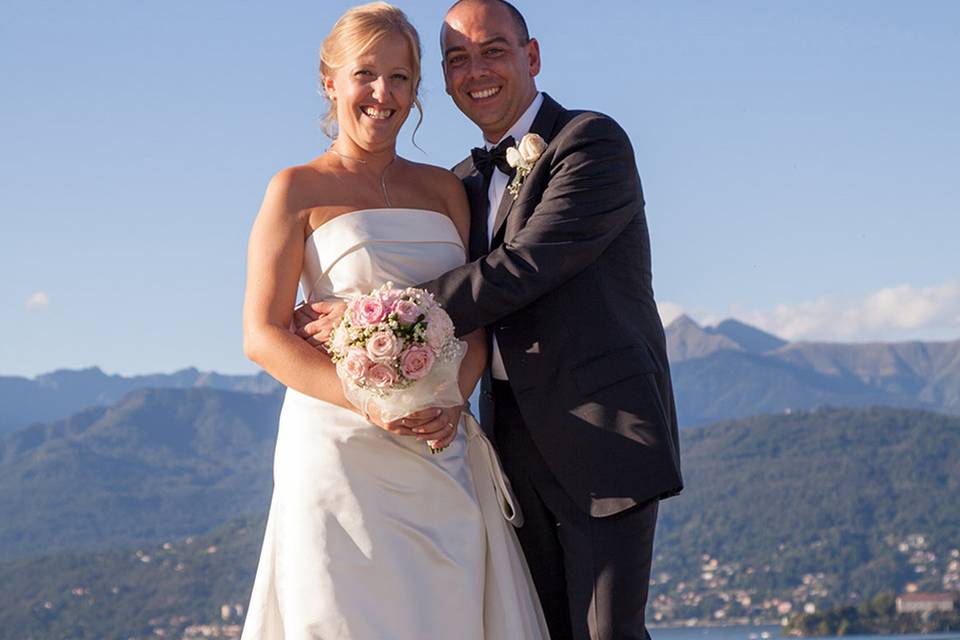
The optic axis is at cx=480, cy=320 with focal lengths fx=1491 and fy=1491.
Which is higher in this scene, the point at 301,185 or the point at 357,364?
the point at 301,185

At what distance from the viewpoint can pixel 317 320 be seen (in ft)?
19.7

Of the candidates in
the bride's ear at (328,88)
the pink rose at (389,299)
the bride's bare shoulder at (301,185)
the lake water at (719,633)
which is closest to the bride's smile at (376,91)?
the bride's ear at (328,88)

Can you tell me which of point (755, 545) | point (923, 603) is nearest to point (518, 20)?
point (923, 603)

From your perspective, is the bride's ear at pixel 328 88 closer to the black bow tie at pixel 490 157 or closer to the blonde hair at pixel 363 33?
the blonde hair at pixel 363 33

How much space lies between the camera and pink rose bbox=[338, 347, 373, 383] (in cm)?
556

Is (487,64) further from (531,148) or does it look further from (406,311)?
(406,311)

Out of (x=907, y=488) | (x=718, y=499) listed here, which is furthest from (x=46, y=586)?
(x=907, y=488)

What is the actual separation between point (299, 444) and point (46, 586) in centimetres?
14051

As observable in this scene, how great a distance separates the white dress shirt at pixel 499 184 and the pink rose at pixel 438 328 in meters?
0.56

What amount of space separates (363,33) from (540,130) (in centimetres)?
91

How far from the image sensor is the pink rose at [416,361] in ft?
18.4

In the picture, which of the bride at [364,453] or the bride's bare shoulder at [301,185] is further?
the bride's bare shoulder at [301,185]

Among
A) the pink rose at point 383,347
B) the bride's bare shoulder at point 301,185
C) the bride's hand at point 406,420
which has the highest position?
the bride's bare shoulder at point 301,185

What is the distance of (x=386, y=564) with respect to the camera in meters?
5.87
